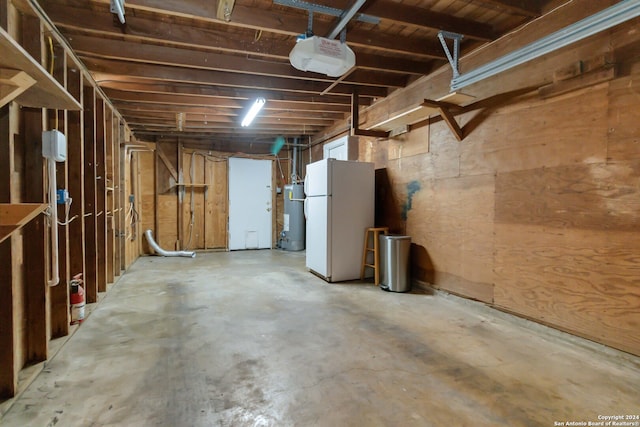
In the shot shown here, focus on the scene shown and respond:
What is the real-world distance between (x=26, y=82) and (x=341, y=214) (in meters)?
3.37

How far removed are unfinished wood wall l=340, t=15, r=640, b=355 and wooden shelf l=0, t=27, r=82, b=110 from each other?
324 cm

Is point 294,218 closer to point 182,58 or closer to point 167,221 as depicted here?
point 167,221

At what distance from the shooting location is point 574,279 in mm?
2463

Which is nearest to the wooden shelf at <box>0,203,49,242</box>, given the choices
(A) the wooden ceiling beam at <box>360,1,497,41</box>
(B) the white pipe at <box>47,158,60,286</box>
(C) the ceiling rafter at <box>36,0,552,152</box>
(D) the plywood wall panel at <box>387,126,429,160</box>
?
(B) the white pipe at <box>47,158,60,286</box>

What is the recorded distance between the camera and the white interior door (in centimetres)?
734

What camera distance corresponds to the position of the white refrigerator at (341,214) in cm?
434

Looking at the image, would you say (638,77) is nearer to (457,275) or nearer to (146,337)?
(457,275)

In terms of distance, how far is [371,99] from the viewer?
4.94 metres

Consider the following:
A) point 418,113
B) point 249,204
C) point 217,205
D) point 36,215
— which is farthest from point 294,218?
point 36,215

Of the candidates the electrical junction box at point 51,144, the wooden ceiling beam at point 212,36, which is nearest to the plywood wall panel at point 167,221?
the wooden ceiling beam at point 212,36

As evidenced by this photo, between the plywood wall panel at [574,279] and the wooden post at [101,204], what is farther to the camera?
the wooden post at [101,204]

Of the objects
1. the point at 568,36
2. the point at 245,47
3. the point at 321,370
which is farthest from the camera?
the point at 245,47

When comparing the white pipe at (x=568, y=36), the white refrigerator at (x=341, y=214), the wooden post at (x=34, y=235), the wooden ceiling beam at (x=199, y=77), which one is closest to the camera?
the white pipe at (x=568, y=36)

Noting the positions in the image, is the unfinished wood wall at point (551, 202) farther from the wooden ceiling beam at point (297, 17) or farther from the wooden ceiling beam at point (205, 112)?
the wooden ceiling beam at point (205, 112)
